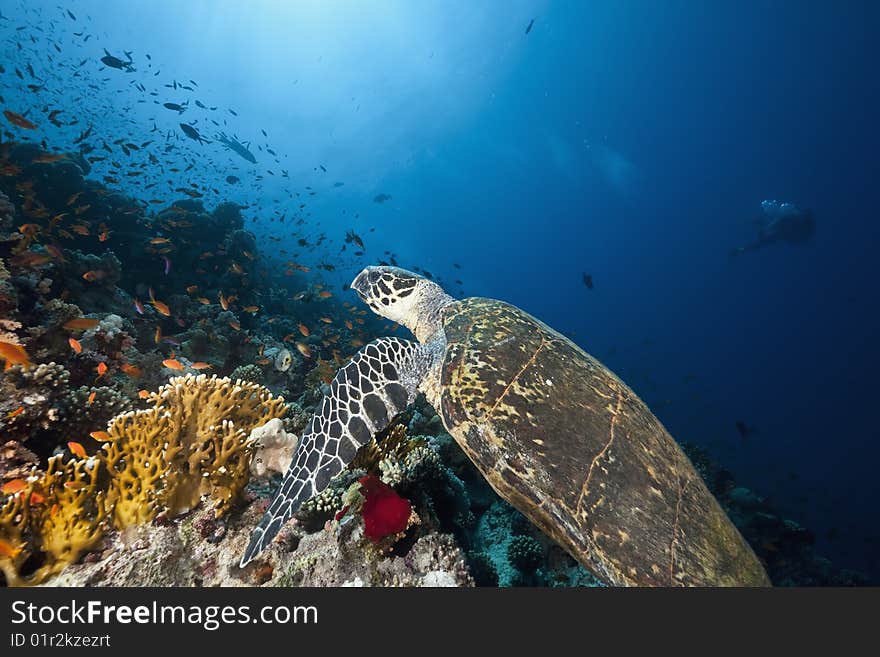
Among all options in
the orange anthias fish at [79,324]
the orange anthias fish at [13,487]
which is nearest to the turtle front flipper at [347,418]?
the orange anthias fish at [13,487]

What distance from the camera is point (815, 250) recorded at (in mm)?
53906


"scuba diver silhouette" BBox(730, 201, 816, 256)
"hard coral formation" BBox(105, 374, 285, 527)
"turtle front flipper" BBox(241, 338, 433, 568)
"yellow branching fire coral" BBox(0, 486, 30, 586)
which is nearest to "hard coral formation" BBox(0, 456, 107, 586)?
"yellow branching fire coral" BBox(0, 486, 30, 586)

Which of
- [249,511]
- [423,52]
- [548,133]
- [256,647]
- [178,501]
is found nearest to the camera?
[256,647]

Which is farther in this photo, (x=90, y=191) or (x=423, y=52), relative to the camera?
(x=423, y=52)

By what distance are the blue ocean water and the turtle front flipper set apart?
30.8 m

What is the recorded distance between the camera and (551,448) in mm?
2143

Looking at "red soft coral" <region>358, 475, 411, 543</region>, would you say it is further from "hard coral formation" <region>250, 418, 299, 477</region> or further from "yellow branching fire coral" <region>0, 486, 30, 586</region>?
"yellow branching fire coral" <region>0, 486, 30, 586</region>

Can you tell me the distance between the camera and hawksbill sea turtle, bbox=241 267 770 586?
75.4 inches

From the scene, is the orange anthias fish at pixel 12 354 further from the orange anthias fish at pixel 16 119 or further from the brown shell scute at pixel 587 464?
the orange anthias fish at pixel 16 119

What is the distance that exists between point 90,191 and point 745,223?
271 feet

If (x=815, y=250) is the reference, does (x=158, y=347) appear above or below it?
below

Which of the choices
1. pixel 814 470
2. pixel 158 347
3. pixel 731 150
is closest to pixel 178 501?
pixel 158 347

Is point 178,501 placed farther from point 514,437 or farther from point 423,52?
point 423,52

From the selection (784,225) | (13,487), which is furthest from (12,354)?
(784,225)
